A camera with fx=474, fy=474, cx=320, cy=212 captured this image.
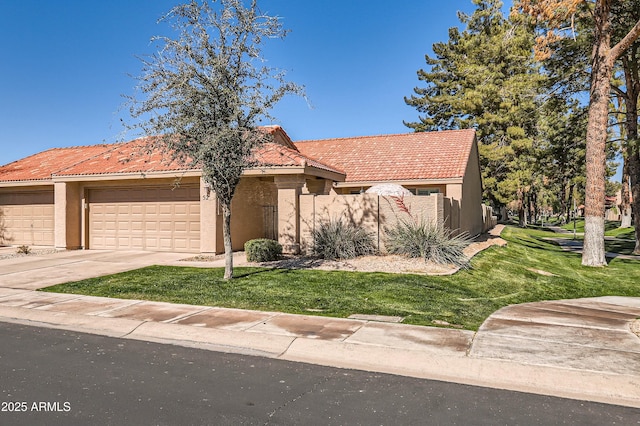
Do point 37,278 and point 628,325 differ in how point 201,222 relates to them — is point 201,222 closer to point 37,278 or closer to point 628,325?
point 37,278

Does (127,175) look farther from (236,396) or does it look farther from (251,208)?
(236,396)

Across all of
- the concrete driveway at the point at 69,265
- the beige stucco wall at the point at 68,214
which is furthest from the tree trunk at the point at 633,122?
the beige stucco wall at the point at 68,214

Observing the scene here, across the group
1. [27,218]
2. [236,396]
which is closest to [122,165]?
[27,218]

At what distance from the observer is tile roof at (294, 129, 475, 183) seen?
21.7 meters

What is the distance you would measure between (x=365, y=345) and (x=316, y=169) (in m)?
11.3

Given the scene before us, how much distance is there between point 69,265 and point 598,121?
1884 centimetres

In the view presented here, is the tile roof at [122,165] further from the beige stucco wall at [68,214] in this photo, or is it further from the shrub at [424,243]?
the shrub at [424,243]

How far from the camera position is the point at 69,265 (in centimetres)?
1495

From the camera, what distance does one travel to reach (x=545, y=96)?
20.6m

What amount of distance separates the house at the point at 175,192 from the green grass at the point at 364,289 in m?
4.05

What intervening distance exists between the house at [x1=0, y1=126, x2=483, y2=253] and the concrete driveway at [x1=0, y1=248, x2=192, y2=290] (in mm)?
1094

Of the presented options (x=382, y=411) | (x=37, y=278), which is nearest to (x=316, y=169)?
(x=37, y=278)

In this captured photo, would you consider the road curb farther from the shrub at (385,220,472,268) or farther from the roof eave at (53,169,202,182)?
the roof eave at (53,169,202,182)

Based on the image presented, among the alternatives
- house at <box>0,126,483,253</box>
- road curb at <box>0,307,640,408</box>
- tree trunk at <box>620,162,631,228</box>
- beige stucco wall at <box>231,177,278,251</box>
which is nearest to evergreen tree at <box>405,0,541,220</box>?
tree trunk at <box>620,162,631,228</box>
